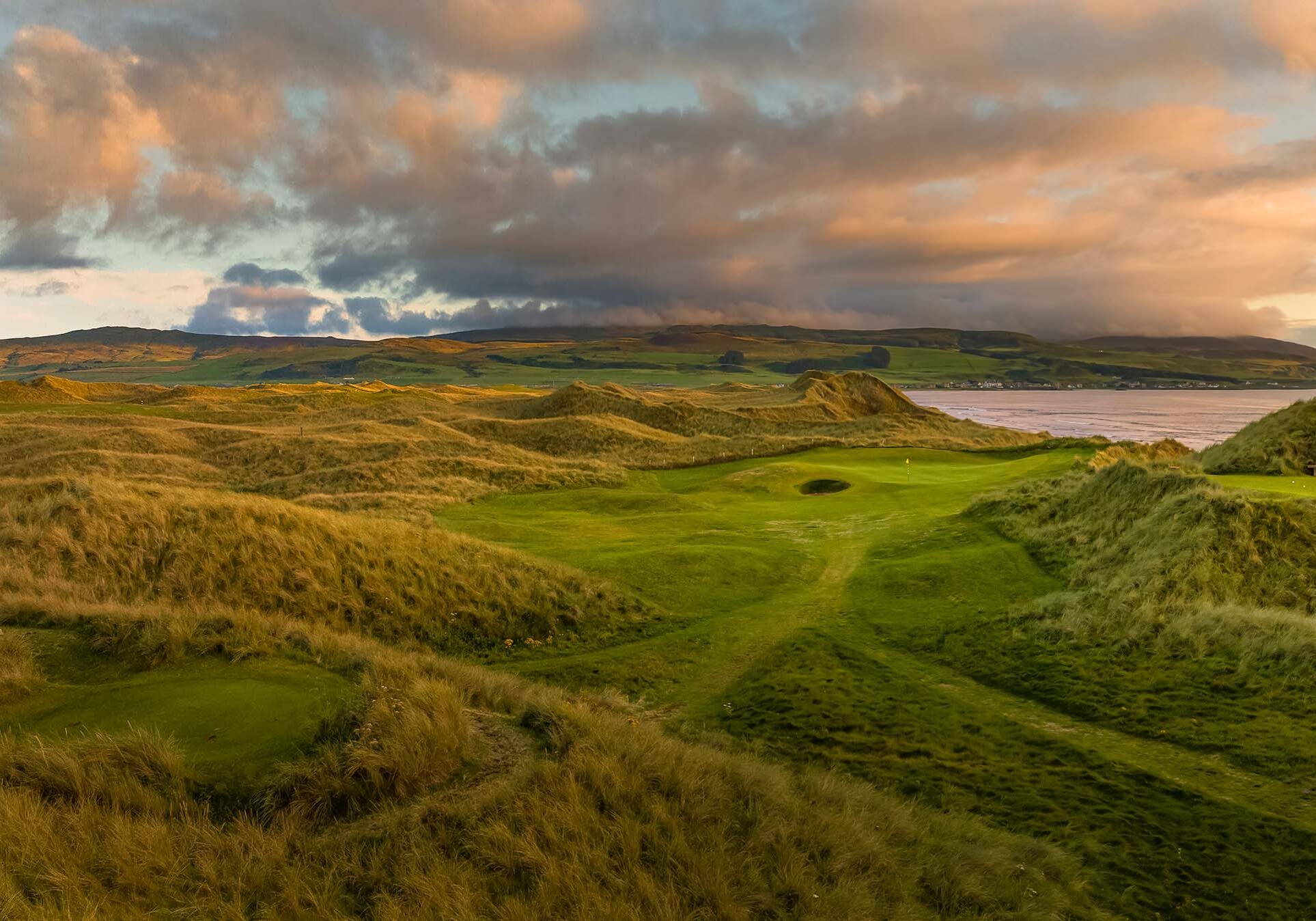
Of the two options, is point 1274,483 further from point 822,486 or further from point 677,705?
point 677,705

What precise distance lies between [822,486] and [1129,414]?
425 feet

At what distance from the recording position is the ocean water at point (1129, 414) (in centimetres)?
9994

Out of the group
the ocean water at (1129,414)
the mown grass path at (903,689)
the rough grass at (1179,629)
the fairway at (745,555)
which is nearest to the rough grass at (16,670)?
the fairway at (745,555)

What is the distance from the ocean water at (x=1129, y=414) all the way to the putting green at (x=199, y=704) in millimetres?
80002

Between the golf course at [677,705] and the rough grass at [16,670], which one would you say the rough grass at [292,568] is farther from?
the rough grass at [16,670]

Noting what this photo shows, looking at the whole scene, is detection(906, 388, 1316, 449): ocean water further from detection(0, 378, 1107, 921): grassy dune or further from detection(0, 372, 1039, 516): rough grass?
detection(0, 378, 1107, 921): grassy dune

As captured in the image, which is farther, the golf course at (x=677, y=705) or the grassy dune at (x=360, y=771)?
the golf course at (x=677, y=705)

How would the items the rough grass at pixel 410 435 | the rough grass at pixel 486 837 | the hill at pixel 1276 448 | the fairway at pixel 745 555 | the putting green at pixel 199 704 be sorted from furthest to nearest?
the rough grass at pixel 410 435
the hill at pixel 1276 448
the fairway at pixel 745 555
the putting green at pixel 199 704
the rough grass at pixel 486 837

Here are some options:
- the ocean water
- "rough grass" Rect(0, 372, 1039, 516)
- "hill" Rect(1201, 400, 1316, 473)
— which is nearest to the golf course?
"hill" Rect(1201, 400, 1316, 473)

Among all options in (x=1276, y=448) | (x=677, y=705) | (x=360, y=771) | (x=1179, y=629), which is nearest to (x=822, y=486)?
(x=1276, y=448)

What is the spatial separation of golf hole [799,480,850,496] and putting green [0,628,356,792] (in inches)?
1110

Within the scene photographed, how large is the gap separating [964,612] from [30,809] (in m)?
15.6

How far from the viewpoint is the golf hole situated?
34.8 metres

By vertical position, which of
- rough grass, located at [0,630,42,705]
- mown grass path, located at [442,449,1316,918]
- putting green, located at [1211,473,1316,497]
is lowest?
mown grass path, located at [442,449,1316,918]
